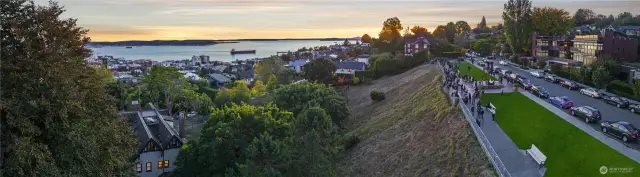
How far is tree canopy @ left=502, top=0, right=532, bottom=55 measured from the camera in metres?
66.5

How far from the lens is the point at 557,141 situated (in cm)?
2227

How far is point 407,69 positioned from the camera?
218 feet

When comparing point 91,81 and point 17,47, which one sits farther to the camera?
point 91,81

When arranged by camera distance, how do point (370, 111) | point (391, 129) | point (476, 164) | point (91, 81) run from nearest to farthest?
point (91, 81)
point (476, 164)
point (391, 129)
point (370, 111)

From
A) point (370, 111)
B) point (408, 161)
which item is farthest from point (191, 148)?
point (370, 111)

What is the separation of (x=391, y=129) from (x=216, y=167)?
13227 mm

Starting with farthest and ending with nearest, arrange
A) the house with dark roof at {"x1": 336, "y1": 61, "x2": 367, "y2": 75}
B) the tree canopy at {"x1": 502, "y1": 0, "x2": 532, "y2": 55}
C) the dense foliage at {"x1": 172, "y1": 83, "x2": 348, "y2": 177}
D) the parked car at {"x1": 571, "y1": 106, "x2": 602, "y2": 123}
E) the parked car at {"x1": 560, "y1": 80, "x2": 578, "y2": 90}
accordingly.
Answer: the house with dark roof at {"x1": 336, "y1": 61, "x2": 367, "y2": 75} < the tree canopy at {"x1": 502, "y1": 0, "x2": 532, "y2": 55} < the parked car at {"x1": 560, "y1": 80, "x2": 578, "y2": 90} < the parked car at {"x1": 571, "y1": 106, "x2": 602, "y2": 123} < the dense foliage at {"x1": 172, "y1": 83, "x2": 348, "y2": 177}

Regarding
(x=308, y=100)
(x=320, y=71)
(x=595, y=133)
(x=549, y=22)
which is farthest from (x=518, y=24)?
(x=595, y=133)

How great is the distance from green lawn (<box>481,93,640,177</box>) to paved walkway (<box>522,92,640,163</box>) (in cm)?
35

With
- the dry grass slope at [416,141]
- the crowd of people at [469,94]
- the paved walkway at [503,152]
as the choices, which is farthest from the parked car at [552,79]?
the paved walkway at [503,152]

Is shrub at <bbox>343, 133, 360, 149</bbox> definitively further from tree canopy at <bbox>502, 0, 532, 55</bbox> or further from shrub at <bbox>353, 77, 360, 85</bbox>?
tree canopy at <bbox>502, 0, 532, 55</bbox>

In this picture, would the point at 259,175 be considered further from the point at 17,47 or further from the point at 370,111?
the point at 370,111

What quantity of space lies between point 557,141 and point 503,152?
3.48 metres

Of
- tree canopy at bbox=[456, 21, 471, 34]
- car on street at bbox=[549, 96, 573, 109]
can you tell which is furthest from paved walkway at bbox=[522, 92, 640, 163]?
tree canopy at bbox=[456, 21, 471, 34]
